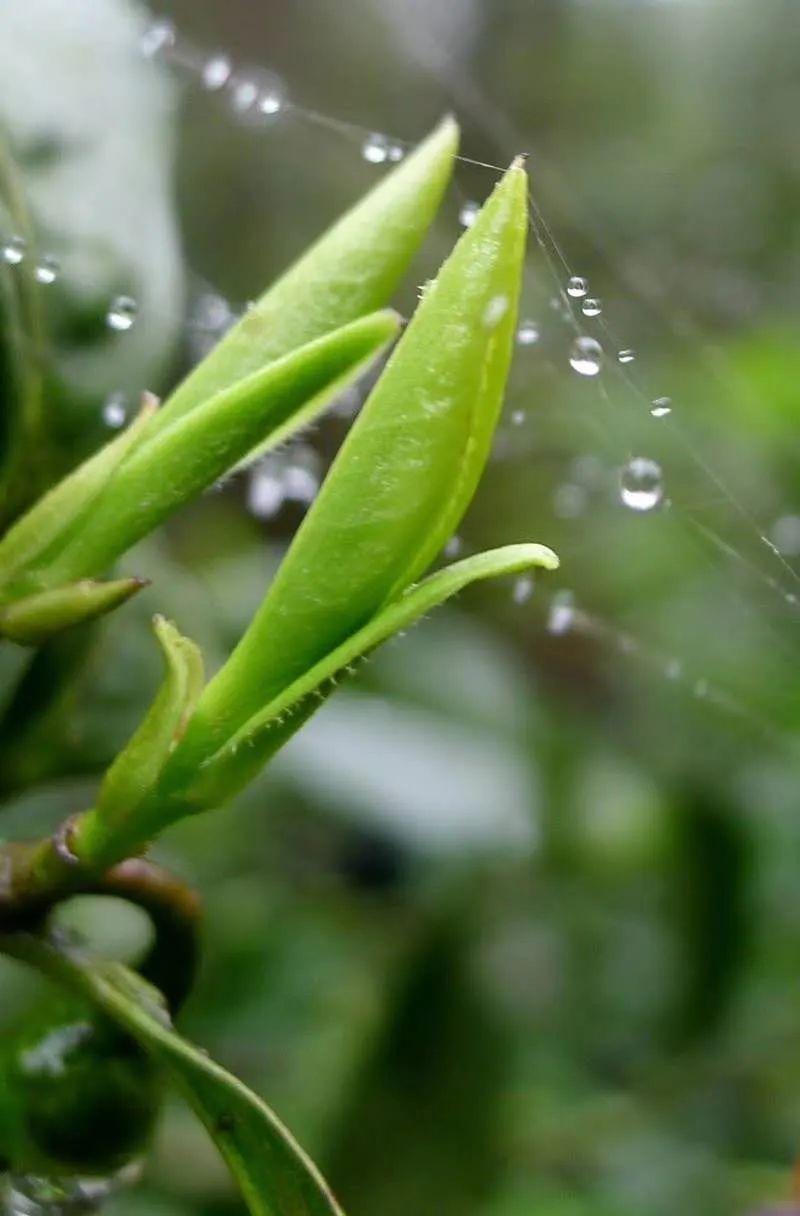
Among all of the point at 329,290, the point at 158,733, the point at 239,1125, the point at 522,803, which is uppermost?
the point at 329,290

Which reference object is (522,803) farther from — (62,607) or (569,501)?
(62,607)

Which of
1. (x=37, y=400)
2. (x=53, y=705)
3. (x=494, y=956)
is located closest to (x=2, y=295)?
(x=37, y=400)

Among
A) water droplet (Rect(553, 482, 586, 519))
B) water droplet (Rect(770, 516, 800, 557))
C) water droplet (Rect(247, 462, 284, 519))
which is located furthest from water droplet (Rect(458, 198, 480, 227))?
water droplet (Rect(553, 482, 586, 519))

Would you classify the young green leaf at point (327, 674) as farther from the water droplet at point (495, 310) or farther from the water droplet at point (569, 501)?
the water droplet at point (569, 501)

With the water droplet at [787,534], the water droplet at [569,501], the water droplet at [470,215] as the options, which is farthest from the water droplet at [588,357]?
the water droplet at [569,501]

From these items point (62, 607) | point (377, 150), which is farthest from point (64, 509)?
point (377, 150)

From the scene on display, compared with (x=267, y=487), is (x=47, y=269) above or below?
above

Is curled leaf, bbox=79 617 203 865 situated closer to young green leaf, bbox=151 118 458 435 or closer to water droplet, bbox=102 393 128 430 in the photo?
young green leaf, bbox=151 118 458 435
